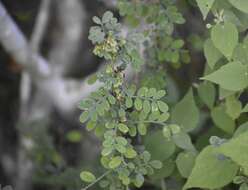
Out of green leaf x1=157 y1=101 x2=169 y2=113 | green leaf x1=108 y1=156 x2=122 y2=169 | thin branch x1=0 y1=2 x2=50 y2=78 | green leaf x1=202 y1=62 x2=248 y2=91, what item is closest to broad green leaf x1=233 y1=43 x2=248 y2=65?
green leaf x1=202 y1=62 x2=248 y2=91

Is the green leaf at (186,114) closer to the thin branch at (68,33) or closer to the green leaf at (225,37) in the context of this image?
the green leaf at (225,37)

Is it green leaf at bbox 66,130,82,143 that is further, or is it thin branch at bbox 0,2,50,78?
green leaf at bbox 66,130,82,143

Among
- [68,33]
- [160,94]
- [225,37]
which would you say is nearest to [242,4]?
[225,37]

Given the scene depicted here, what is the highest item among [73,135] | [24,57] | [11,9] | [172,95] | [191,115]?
[191,115]

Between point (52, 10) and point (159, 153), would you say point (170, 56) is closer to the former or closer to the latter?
point (159, 153)

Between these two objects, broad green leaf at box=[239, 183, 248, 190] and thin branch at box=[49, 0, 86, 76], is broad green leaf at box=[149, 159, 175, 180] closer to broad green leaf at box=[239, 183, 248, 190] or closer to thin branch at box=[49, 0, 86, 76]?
broad green leaf at box=[239, 183, 248, 190]

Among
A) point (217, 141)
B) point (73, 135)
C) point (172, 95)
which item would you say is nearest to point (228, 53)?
point (217, 141)
